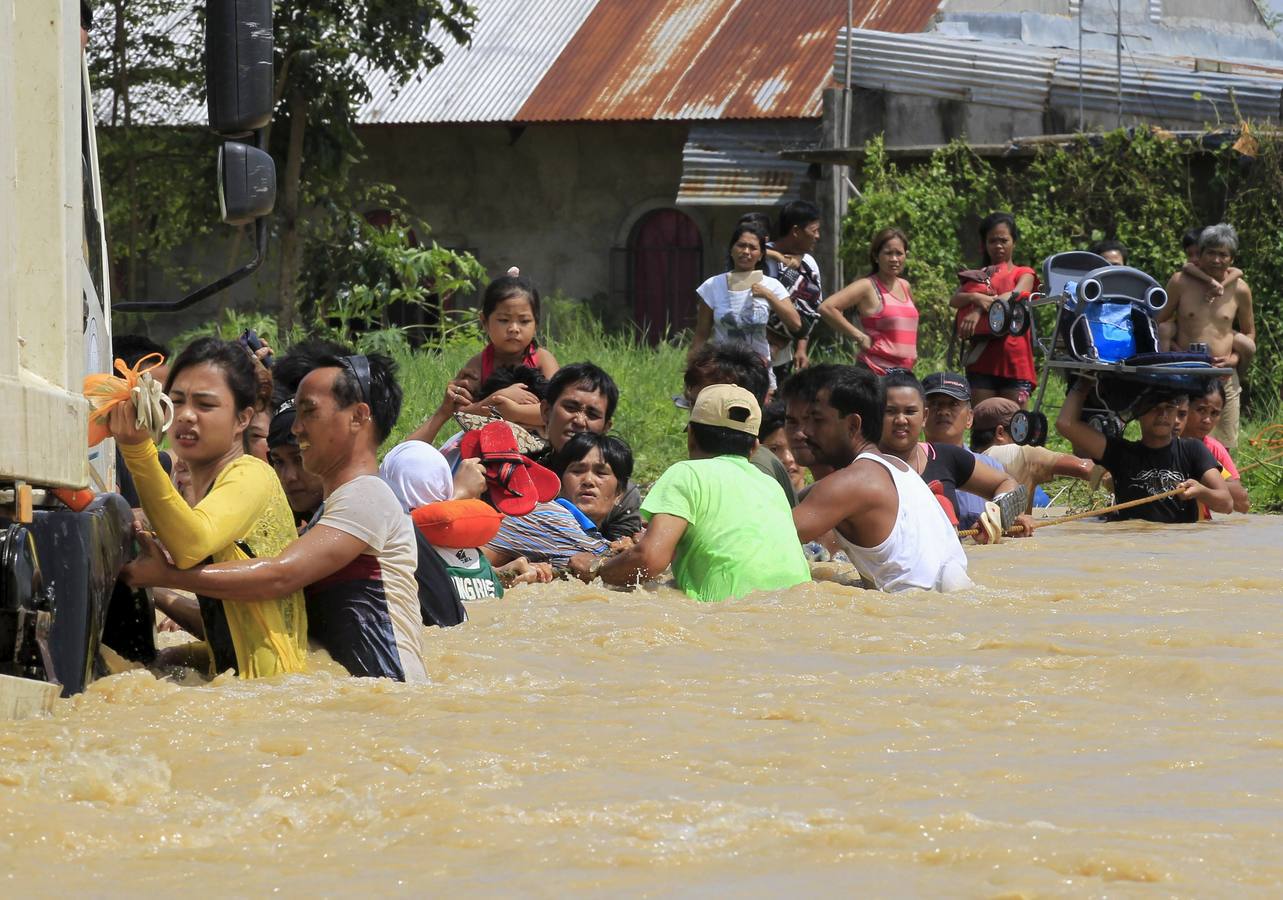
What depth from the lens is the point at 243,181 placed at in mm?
5035

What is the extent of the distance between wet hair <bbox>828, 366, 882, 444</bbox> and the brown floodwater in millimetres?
1078

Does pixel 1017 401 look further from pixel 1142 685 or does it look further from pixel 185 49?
pixel 185 49

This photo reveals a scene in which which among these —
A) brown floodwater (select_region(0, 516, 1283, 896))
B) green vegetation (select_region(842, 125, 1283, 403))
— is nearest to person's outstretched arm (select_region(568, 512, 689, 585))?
brown floodwater (select_region(0, 516, 1283, 896))

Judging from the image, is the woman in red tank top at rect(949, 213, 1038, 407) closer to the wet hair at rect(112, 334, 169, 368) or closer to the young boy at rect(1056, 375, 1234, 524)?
the young boy at rect(1056, 375, 1234, 524)

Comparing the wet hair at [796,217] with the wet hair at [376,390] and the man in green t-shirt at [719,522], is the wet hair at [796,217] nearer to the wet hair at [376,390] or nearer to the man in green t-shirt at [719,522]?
the man in green t-shirt at [719,522]

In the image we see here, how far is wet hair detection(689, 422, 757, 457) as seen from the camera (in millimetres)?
6984

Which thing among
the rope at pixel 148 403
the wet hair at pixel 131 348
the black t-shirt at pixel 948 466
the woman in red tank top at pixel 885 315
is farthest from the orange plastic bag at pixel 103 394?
the woman in red tank top at pixel 885 315

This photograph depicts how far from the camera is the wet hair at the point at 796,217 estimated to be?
11.5 m

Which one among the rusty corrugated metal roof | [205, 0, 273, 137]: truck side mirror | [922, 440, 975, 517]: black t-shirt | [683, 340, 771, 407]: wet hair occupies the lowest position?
[922, 440, 975, 517]: black t-shirt

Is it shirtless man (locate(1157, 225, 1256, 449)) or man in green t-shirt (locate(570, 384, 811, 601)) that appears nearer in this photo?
man in green t-shirt (locate(570, 384, 811, 601))

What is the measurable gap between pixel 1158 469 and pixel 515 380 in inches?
149

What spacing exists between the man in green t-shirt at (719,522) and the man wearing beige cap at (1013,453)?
3.24 meters

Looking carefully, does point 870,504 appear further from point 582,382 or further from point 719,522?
point 582,382

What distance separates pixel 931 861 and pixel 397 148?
18773 mm
